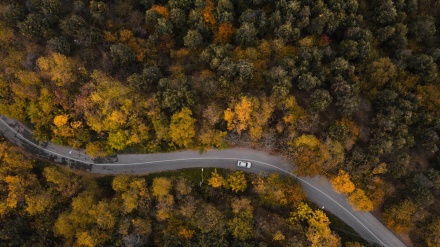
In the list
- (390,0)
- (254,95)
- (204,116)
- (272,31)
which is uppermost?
(390,0)

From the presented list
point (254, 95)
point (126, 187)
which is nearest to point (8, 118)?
point (126, 187)

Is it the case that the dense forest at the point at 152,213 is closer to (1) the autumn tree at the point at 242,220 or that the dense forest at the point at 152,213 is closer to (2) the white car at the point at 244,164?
(1) the autumn tree at the point at 242,220

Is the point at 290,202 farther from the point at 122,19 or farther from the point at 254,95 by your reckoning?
the point at 122,19

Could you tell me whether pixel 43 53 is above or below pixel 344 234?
above

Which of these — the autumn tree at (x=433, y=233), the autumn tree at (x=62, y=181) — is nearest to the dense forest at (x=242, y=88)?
the autumn tree at (x=433, y=233)

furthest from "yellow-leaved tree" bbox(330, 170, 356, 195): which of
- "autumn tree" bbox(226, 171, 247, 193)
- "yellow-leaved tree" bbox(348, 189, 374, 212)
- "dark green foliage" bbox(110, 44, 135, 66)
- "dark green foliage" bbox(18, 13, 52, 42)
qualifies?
"dark green foliage" bbox(18, 13, 52, 42)

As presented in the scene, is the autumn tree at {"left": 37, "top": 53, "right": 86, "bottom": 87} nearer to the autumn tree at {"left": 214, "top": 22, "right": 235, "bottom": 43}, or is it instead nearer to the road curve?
the road curve

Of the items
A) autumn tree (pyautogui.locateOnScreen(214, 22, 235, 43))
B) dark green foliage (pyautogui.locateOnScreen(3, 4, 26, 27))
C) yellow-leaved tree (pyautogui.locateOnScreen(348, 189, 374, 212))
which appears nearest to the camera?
yellow-leaved tree (pyautogui.locateOnScreen(348, 189, 374, 212))
